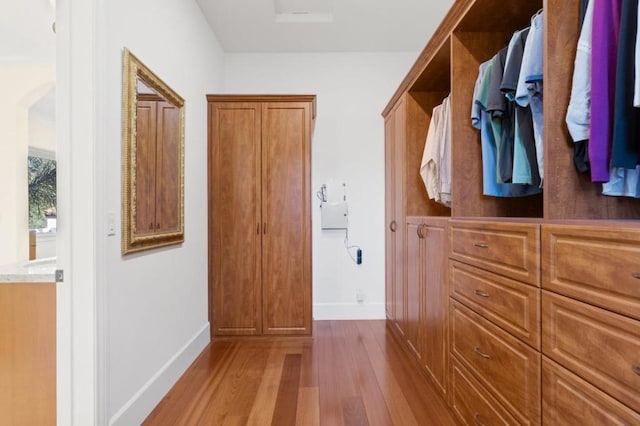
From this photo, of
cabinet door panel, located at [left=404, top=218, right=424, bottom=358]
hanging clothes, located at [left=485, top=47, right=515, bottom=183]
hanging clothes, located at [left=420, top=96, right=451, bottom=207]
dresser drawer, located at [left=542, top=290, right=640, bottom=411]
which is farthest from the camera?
cabinet door panel, located at [left=404, top=218, right=424, bottom=358]

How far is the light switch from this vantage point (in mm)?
1524

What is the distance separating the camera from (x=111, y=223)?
1546mm

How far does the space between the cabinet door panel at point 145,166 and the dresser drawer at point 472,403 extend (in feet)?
6.25

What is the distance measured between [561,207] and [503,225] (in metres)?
0.22

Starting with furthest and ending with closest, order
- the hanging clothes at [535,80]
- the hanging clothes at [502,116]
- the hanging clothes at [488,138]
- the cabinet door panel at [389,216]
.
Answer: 1. the cabinet door panel at [389,216]
2. the hanging clothes at [488,138]
3. the hanging clothes at [502,116]
4. the hanging clothes at [535,80]

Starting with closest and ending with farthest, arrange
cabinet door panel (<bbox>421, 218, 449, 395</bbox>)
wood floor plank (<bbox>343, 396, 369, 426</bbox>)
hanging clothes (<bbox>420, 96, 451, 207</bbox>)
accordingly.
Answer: wood floor plank (<bbox>343, 396, 369, 426</bbox>), cabinet door panel (<bbox>421, 218, 449, 395</bbox>), hanging clothes (<bbox>420, 96, 451, 207</bbox>)

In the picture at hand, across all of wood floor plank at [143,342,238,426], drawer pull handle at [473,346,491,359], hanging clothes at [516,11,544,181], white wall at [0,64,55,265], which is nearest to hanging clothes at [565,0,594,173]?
hanging clothes at [516,11,544,181]

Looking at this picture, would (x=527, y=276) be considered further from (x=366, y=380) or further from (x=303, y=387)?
(x=303, y=387)

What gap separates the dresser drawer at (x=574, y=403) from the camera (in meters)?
0.80

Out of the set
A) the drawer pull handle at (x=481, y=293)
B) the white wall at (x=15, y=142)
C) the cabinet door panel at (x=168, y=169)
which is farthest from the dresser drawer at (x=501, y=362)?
the white wall at (x=15, y=142)

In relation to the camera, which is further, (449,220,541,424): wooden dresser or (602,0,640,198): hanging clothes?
(449,220,541,424): wooden dresser

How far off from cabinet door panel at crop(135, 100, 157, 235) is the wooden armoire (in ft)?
3.11

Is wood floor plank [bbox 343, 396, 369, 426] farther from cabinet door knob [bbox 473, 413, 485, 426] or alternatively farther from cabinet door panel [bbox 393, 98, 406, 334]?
cabinet door panel [bbox 393, 98, 406, 334]

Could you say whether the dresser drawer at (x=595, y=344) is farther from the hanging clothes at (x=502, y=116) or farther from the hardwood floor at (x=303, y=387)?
the hardwood floor at (x=303, y=387)
